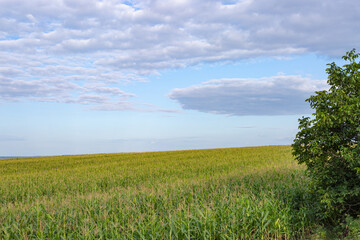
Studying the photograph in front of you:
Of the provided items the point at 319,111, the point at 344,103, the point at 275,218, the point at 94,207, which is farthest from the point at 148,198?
the point at 344,103

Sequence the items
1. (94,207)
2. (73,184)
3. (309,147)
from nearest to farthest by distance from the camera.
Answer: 1. (309,147)
2. (94,207)
3. (73,184)

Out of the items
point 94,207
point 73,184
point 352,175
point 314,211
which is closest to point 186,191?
point 94,207

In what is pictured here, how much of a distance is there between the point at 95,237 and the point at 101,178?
35.7 ft

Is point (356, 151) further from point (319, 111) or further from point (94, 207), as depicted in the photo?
point (94, 207)

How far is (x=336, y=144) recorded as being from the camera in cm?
796

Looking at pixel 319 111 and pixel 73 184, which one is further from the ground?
pixel 319 111

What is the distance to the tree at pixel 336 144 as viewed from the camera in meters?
7.55

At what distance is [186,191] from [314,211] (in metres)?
4.56

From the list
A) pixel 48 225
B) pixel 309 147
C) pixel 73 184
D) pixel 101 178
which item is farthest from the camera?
pixel 101 178

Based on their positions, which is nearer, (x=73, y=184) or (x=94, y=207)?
(x=94, y=207)

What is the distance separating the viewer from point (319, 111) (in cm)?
777

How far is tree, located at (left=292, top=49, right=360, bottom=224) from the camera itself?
755cm

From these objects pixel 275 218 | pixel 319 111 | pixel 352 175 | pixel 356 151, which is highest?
pixel 319 111

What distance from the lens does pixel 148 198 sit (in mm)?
9742
